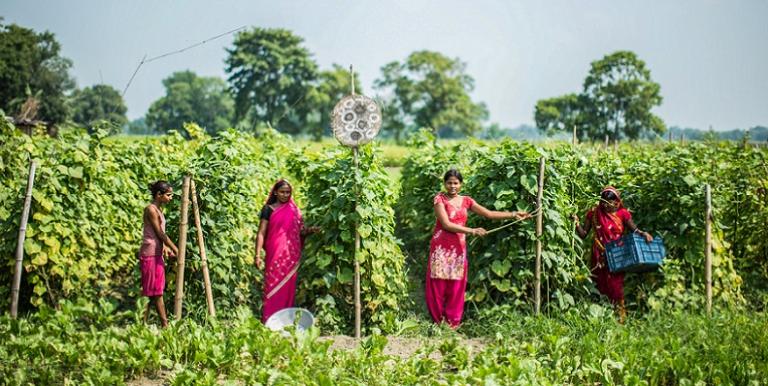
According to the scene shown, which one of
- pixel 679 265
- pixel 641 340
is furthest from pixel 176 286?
pixel 679 265

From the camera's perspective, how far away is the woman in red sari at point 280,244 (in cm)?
595

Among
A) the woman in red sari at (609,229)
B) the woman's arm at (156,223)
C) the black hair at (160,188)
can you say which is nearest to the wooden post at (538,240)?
the woman in red sari at (609,229)

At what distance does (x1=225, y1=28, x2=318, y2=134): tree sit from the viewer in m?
49.8

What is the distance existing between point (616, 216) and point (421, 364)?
291cm

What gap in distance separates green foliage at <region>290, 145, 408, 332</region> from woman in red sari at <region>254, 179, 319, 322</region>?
0.57 feet

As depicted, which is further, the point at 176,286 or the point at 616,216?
the point at 616,216

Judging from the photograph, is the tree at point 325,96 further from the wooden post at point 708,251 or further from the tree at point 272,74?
the wooden post at point 708,251

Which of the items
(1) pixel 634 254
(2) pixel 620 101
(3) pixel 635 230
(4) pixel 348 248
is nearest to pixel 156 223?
(4) pixel 348 248

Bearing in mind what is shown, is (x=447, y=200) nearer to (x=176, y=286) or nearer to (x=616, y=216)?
(x=616, y=216)

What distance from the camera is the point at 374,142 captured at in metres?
6.41

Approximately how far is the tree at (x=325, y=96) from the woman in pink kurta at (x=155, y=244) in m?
44.9

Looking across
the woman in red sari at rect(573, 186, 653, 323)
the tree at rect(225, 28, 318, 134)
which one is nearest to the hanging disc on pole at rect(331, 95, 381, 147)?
the woman in red sari at rect(573, 186, 653, 323)

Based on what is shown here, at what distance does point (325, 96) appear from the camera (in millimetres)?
54094

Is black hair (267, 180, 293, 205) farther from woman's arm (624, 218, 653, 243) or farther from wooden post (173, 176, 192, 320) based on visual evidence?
woman's arm (624, 218, 653, 243)
